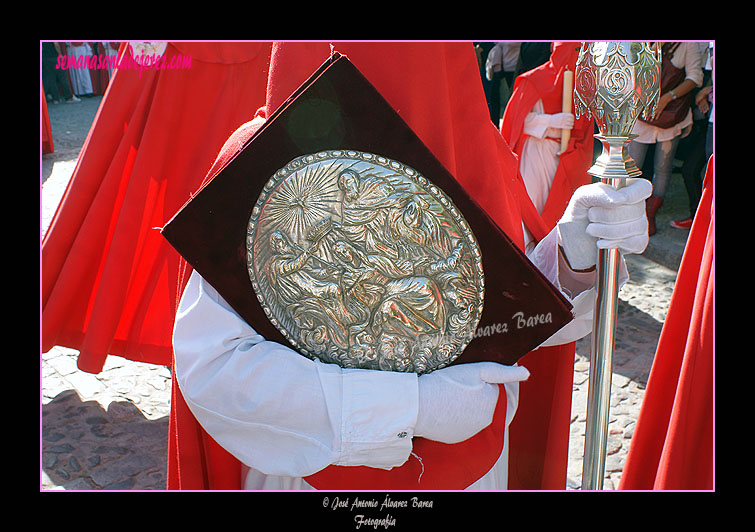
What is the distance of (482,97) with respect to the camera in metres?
1.55

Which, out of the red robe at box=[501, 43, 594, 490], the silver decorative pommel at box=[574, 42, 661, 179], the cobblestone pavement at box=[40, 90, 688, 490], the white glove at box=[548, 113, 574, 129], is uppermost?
the white glove at box=[548, 113, 574, 129]

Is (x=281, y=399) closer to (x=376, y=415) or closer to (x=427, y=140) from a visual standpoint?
(x=376, y=415)

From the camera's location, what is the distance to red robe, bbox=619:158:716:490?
160 centimetres

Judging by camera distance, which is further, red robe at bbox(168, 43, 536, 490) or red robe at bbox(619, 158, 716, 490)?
red robe at bbox(619, 158, 716, 490)

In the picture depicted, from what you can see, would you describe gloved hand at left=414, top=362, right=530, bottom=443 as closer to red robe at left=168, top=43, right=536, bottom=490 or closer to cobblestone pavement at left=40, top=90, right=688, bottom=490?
red robe at left=168, top=43, right=536, bottom=490

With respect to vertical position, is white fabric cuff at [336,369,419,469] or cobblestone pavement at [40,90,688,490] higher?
white fabric cuff at [336,369,419,469]


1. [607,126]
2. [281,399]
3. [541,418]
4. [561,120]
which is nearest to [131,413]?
[541,418]

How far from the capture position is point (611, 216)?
1.46m

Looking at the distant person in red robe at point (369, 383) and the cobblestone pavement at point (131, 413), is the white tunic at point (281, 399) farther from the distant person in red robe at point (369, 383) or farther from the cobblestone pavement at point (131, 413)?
the cobblestone pavement at point (131, 413)

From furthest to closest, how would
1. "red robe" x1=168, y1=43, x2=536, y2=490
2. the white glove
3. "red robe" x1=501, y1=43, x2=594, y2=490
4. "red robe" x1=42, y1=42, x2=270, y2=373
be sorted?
1. the white glove
2. "red robe" x1=42, y1=42, x2=270, y2=373
3. "red robe" x1=501, y1=43, x2=594, y2=490
4. "red robe" x1=168, y1=43, x2=536, y2=490

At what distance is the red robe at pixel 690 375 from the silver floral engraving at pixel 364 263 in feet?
2.03

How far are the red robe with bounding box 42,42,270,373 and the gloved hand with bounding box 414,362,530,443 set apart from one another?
2262 millimetres

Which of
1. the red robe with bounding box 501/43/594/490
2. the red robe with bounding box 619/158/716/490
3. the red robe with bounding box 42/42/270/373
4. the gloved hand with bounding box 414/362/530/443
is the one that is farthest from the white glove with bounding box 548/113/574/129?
the gloved hand with bounding box 414/362/530/443

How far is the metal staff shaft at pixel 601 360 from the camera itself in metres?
1.49
